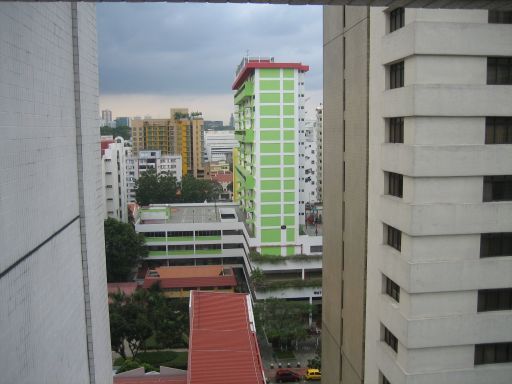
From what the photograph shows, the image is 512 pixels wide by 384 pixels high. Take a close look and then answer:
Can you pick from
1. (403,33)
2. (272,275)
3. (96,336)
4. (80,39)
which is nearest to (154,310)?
(272,275)

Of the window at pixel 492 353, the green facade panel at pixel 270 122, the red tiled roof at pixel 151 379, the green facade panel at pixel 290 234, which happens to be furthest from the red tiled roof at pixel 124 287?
the window at pixel 492 353

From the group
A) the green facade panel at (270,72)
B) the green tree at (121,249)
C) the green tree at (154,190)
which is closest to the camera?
the green facade panel at (270,72)

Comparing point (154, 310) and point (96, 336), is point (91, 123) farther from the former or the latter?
point (154, 310)

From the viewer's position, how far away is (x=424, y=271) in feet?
25.0

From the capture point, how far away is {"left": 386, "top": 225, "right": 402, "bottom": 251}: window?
27.0 feet

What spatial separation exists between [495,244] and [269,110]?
19366mm

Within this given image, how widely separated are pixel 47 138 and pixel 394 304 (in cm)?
563

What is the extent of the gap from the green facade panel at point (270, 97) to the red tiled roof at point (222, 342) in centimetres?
1061

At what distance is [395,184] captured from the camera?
8.39m

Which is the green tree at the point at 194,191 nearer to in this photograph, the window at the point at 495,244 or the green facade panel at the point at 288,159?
the green facade panel at the point at 288,159

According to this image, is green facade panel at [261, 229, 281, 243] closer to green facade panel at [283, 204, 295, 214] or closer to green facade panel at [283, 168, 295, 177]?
green facade panel at [283, 204, 295, 214]

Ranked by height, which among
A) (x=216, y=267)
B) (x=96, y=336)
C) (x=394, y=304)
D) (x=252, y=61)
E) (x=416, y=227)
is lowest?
(x=216, y=267)

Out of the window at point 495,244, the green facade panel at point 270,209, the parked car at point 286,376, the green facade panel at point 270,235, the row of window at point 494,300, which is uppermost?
the window at point 495,244

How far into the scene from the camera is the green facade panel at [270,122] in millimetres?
26516
